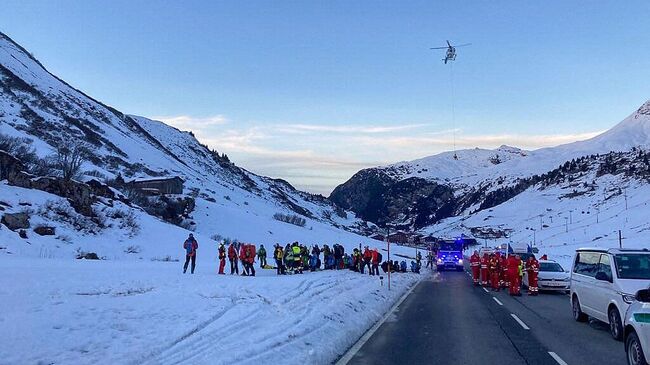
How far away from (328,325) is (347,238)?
74.9m

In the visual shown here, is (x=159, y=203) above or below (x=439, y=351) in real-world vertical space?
above

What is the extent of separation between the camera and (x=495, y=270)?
24.8 m

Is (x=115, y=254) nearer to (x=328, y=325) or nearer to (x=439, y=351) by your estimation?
(x=328, y=325)

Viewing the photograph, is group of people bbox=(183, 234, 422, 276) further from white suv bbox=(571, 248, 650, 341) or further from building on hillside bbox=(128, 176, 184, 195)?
building on hillside bbox=(128, 176, 184, 195)

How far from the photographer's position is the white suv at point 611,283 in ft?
36.4

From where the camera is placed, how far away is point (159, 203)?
56.6 meters

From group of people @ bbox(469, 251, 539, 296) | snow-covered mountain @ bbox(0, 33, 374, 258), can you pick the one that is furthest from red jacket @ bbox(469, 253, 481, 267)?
snow-covered mountain @ bbox(0, 33, 374, 258)

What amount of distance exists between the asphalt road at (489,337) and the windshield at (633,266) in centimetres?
138

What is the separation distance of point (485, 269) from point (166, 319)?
19.5 m

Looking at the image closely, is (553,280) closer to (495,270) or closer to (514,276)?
(514,276)

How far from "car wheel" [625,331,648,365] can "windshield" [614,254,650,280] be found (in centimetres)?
342

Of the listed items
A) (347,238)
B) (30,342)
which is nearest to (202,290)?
(30,342)

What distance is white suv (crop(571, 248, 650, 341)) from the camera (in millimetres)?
11086

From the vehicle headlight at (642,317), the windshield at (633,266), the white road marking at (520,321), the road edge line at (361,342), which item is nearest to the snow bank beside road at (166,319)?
the road edge line at (361,342)
